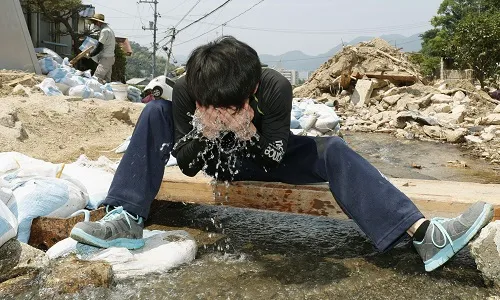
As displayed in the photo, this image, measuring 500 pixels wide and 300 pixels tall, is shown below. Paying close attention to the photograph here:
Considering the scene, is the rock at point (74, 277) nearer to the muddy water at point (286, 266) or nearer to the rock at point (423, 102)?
the muddy water at point (286, 266)

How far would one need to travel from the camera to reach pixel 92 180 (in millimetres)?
2658

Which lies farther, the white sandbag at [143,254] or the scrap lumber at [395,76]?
the scrap lumber at [395,76]

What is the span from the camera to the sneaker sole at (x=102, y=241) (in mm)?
1814

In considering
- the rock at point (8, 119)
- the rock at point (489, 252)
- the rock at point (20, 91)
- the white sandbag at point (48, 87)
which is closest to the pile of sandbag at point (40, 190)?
the rock at point (489, 252)

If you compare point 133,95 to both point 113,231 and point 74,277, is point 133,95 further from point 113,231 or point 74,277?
point 74,277

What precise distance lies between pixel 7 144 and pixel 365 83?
13.0m

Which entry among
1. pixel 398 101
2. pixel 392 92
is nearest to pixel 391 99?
pixel 398 101

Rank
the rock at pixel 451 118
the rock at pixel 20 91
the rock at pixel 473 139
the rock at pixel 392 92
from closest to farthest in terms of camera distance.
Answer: the rock at pixel 20 91
the rock at pixel 473 139
the rock at pixel 451 118
the rock at pixel 392 92

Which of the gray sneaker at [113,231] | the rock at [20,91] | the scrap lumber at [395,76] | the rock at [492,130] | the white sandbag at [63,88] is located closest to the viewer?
the gray sneaker at [113,231]

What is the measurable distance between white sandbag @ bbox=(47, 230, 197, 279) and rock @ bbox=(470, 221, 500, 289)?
118 centimetres

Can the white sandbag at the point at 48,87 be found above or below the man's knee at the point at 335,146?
below

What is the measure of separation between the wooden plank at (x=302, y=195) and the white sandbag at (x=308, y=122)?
334 cm

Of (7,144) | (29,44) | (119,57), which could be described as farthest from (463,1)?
(7,144)

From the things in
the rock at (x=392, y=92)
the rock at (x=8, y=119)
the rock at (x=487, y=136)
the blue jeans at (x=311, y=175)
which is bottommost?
the rock at (x=487, y=136)
